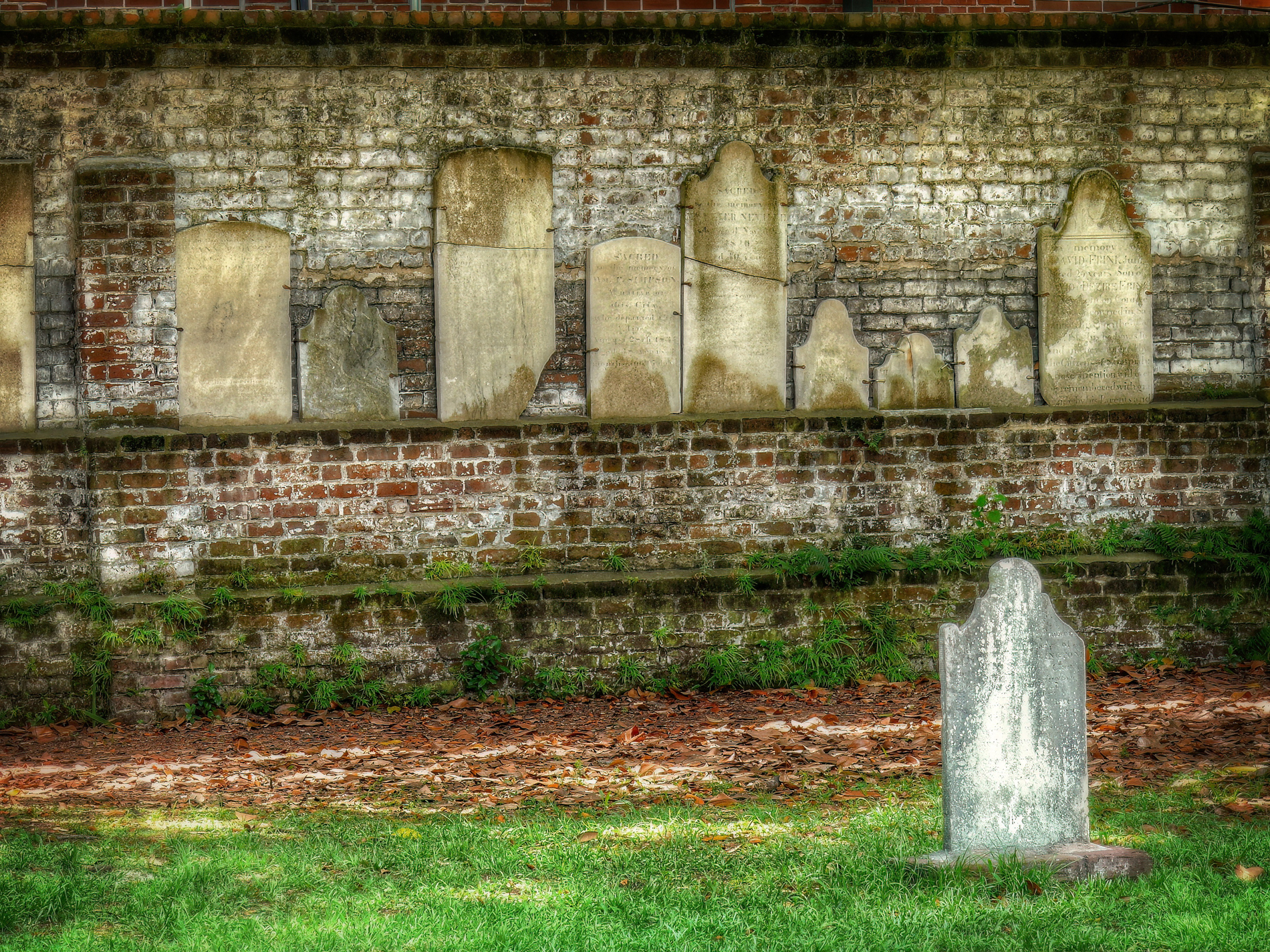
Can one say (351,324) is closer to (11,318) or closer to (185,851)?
(11,318)

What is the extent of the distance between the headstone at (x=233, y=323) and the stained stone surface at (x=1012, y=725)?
4796mm

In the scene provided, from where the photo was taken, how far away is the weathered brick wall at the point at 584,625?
733 cm

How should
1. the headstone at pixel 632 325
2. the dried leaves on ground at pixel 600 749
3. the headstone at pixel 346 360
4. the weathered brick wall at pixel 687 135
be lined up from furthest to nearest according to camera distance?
the headstone at pixel 632 325 < the headstone at pixel 346 360 < the weathered brick wall at pixel 687 135 < the dried leaves on ground at pixel 600 749

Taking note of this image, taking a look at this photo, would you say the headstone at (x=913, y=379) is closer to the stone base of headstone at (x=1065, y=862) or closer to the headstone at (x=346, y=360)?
the headstone at (x=346, y=360)

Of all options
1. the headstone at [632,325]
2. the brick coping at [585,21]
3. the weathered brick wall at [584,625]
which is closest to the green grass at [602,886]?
the weathered brick wall at [584,625]

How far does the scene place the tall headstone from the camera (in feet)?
25.0

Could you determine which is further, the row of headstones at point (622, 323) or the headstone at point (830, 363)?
the headstone at point (830, 363)

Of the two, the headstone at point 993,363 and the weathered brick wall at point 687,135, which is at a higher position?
the weathered brick wall at point 687,135

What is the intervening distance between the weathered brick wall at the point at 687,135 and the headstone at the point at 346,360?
146 millimetres

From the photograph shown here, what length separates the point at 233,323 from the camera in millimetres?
7676

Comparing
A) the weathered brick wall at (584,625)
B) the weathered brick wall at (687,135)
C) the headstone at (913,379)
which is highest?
the weathered brick wall at (687,135)

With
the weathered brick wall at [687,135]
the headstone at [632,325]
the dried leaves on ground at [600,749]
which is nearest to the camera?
the dried leaves on ground at [600,749]

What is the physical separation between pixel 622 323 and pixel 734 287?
78 cm

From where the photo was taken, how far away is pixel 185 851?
4777 mm
